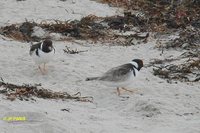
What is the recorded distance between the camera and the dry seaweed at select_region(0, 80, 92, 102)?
881 cm

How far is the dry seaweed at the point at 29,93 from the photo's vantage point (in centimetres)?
881

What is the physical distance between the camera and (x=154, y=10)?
1520 centimetres

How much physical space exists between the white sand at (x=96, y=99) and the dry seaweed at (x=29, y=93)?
173 mm

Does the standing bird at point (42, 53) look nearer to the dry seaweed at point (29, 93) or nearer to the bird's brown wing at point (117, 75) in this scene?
the dry seaweed at point (29, 93)

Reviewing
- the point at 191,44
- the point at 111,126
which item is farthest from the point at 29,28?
the point at 111,126

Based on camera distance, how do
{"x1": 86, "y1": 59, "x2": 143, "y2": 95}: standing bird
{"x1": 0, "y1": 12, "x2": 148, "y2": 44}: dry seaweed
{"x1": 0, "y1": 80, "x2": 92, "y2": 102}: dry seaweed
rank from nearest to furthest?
1. {"x1": 0, "y1": 80, "x2": 92, "y2": 102}: dry seaweed
2. {"x1": 86, "y1": 59, "x2": 143, "y2": 95}: standing bird
3. {"x1": 0, "y1": 12, "x2": 148, "y2": 44}: dry seaweed

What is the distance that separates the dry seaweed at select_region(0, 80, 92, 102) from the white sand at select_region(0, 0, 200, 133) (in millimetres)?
173

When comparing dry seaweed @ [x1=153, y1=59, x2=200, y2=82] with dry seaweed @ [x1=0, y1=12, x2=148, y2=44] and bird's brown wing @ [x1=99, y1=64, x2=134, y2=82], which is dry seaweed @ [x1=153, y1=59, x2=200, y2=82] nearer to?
bird's brown wing @ [x1=99, y1=64, x2=134, y2=82]

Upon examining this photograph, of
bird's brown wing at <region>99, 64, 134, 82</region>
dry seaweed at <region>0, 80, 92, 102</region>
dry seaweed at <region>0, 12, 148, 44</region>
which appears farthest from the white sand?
dry seaweed at <region>0, 12, 148, 44</region>

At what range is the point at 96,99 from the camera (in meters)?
9.56

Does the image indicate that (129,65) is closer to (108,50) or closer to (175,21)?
(108,50)

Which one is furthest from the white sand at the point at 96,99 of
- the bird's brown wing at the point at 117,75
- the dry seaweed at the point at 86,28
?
the dry seaweed at the point at 86,28

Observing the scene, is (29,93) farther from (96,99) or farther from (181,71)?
(181,71)

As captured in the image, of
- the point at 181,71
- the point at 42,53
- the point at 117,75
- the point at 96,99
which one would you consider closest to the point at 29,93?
the point at 96,99
